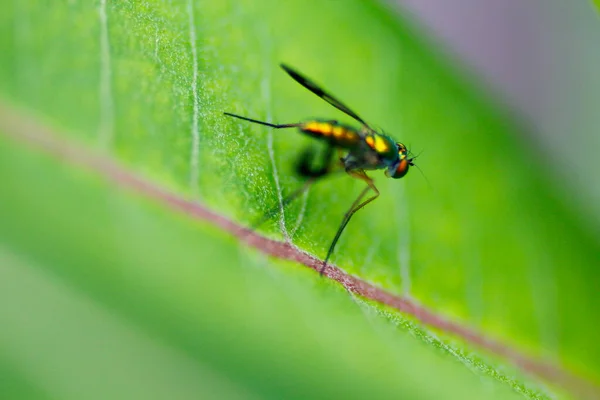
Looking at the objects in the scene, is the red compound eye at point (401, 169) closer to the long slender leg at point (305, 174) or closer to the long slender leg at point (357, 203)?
the long slender leg at point (357, 203)

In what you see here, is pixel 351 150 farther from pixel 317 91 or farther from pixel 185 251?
pixel 185 251

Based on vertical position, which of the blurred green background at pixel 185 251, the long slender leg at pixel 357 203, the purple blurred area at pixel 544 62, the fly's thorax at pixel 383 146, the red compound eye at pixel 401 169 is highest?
the purple blurred area at pixel 544 62

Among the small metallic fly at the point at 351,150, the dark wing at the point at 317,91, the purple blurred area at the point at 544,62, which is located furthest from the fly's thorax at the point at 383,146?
the purple blurred area at the point at 544,62

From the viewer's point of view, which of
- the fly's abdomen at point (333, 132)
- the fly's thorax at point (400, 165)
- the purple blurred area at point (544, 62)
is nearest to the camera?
the fly's abdomen at point (333, 132)

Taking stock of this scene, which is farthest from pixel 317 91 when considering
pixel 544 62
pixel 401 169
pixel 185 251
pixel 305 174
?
pixel 544 62

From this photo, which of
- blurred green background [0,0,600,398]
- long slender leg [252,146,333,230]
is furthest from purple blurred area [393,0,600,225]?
blurred green background [0,0,600,398]

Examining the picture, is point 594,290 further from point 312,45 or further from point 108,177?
point 108,177

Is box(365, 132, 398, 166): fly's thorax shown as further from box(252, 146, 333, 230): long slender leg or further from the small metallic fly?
box(252, 146, 333, 230): long slender leg

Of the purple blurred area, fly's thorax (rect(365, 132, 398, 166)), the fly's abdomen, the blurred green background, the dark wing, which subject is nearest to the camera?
the blurred green background
